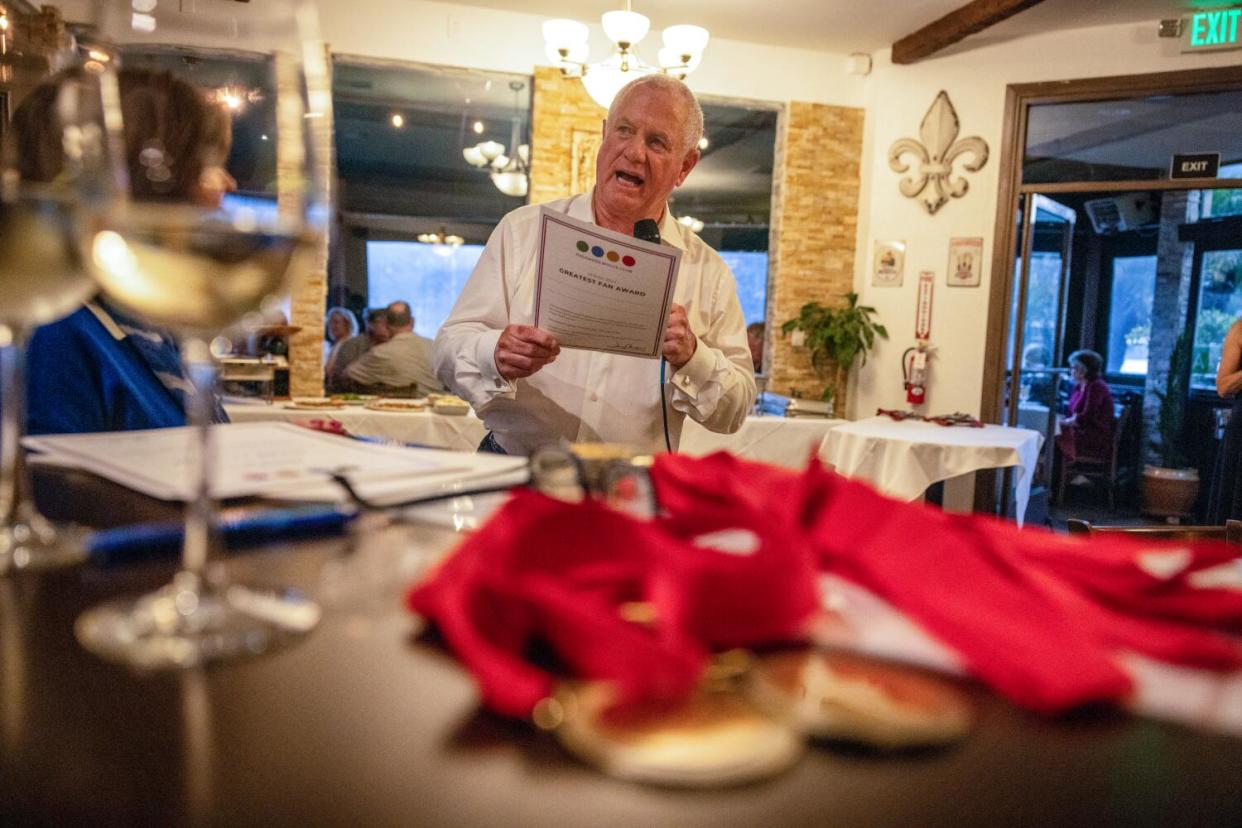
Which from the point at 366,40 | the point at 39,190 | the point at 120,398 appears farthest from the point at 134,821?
the point at 366,40

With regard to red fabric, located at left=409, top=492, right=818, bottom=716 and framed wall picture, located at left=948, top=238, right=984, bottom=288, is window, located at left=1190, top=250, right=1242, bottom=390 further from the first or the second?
red fabric, located at left=409, top=492, right=818, bottom=716

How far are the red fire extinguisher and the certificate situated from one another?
531cm

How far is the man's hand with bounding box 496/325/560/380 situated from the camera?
1923 millimetres

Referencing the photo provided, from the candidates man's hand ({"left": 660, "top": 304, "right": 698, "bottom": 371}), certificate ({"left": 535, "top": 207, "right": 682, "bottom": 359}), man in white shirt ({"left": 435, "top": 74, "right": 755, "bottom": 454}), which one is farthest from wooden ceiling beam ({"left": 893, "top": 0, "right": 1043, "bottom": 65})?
certificate ({"left": 535, "top": 207, "right": 682, "bottom": 359})

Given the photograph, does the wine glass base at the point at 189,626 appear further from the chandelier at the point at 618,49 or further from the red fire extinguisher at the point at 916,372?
the red fire extinguisher at the point at 916,372

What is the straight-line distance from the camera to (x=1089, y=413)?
25.4 ft

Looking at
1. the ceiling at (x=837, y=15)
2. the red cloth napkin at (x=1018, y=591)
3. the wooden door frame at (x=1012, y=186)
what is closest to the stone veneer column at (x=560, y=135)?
the ceiling at (x=837, y=15)

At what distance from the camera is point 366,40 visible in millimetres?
6156

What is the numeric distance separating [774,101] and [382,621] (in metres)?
7.13

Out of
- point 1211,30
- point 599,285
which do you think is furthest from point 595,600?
point 1211,30

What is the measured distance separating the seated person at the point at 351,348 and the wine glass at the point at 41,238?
5977 millimetres

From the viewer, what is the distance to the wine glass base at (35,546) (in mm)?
508

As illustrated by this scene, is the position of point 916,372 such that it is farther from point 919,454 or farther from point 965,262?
A: point 919,454

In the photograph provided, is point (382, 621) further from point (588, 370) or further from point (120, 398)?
point (588, 370)
